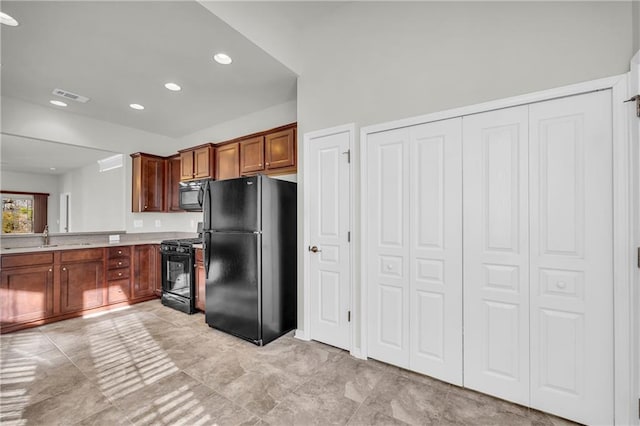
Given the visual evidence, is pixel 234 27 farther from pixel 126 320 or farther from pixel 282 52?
pixel 126 320

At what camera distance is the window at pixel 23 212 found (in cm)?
355

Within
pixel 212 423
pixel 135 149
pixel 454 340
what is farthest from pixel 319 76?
pixel 135 149

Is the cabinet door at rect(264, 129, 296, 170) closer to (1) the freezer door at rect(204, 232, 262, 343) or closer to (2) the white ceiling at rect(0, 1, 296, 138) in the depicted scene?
(2) the white ceiling at rect(0, 1, 296, 138)

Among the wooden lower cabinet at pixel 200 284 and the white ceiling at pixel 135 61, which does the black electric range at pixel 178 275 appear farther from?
the white ceiling at pixel 135 61

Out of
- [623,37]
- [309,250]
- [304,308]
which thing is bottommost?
[304,308]

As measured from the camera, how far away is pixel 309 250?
286cm

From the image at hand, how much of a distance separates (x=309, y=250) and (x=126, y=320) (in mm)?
2607

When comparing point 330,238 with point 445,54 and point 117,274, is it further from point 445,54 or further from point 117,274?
point 117,274

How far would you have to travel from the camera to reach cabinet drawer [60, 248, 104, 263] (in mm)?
3488

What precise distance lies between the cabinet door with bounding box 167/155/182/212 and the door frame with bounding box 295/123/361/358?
2864 millimetres

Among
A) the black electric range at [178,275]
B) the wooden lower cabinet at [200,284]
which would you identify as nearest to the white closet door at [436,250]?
the wooden lower cabinet at [200,284]

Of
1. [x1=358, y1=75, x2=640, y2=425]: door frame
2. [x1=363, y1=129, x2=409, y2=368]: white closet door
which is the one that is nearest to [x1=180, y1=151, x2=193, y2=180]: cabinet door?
[x1=363, y1=129, x2=409, y2=368]: white closet door

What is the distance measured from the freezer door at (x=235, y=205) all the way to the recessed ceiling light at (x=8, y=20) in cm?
194

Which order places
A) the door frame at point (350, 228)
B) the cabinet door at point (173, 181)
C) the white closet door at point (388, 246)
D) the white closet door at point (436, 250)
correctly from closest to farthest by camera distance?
the white closet door at point (436, 250) → the white closet door at point (388, 246) → the door frame at point (350, 228) → the cabinet door at point (173, 181)
